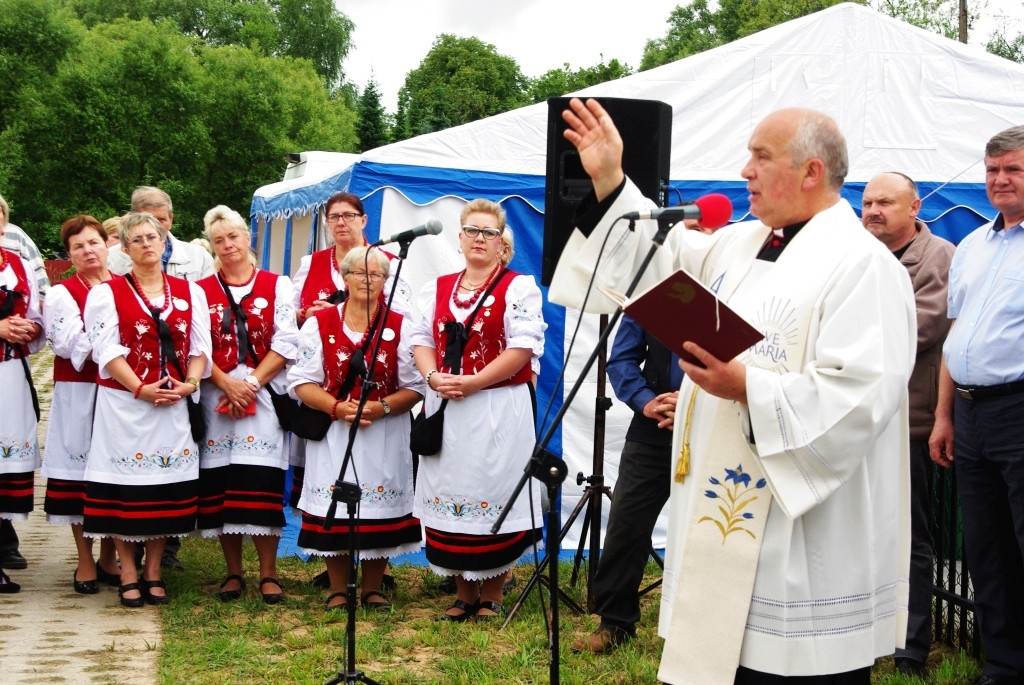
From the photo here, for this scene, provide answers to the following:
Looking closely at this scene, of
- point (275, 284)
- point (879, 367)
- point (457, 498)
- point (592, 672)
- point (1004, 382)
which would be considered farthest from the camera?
point (275, 284)

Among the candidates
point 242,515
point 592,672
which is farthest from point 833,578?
point 242,515

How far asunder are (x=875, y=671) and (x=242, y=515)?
126 inches

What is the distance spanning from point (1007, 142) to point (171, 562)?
504 cm

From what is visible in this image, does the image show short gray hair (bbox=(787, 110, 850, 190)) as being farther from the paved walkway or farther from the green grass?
the paved walkway

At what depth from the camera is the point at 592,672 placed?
4.65m

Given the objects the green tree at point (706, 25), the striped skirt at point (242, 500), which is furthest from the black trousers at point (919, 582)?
the green tree at point (706, 25)

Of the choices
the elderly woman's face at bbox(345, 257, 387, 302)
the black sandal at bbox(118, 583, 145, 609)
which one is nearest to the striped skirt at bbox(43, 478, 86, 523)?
the black sandal at bbox(118, 583, 145, 609)

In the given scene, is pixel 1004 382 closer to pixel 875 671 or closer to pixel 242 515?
pixel 875 671

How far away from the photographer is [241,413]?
18.8 feet

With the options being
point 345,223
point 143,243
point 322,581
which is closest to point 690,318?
point 143,243

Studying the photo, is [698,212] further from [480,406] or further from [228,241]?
[228,241]

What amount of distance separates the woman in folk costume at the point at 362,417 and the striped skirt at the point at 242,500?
0.68ft

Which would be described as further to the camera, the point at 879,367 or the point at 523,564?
the point at 523,564

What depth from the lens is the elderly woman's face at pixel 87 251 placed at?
6008mm
